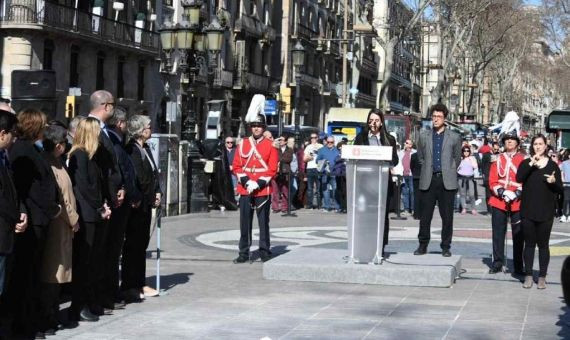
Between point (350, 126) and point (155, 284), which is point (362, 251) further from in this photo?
point (350, 126)

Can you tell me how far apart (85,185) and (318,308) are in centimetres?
260

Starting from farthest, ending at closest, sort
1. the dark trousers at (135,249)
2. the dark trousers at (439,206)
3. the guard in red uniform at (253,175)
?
1. the guard in red uniform at (253,175)
2. the dark trousers at (439,206)
3. the dark trousers at (135,249)

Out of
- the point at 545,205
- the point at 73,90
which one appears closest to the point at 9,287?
the point at 545,205

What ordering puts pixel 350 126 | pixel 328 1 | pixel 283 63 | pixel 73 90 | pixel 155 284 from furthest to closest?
pixel 328 1 → pixel 283 63 → pixel 350 126 → pixel 73 90 → pixel 155 284

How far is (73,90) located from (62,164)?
2996 centimetres

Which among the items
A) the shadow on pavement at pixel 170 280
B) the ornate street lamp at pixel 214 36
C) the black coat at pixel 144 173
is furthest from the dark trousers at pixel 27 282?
the ornate street lamp at pixel 214 36

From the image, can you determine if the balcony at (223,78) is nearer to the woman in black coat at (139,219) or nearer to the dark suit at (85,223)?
the woman in black coat at (139,219)

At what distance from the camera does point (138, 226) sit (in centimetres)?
1079

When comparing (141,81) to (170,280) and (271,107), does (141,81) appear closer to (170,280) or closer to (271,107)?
(271,107)

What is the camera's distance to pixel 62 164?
8883 mm

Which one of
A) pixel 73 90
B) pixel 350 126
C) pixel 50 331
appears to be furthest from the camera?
pixel 350 126

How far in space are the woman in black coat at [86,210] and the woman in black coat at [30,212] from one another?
48 centimetres

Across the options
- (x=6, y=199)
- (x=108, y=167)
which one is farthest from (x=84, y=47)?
(x=6, y=199)

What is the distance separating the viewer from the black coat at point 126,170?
9914 millimetres
